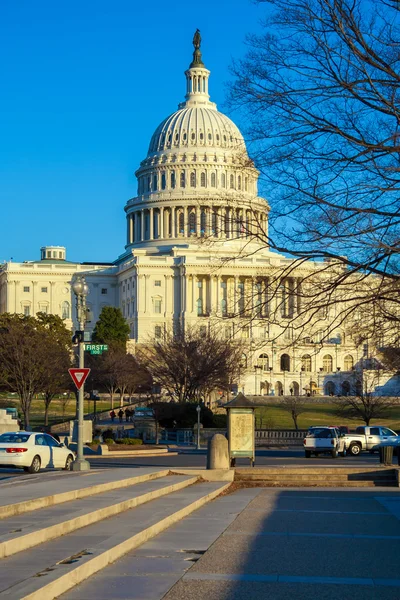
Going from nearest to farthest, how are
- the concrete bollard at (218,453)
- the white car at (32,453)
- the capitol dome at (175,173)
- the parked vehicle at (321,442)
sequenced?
1. the concrete bollard at (218,453)
2. the white car at (32,453)
3. the parked vehicle at (321,442)
4. the capitol dome at (175,173)

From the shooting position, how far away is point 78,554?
12.1m

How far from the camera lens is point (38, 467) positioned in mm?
33406

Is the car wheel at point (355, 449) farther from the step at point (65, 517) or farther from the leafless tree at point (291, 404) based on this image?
the leafless tree at point (291, 404)

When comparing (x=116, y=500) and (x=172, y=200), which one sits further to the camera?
(x=172, y=200)

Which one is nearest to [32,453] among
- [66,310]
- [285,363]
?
[285,363]

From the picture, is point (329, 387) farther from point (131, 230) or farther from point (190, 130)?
point (190, 130)

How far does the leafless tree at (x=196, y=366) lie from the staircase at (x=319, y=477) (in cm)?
4860

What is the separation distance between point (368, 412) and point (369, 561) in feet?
210

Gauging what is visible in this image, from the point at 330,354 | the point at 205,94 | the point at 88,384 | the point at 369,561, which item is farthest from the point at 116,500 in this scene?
the point at 205,94

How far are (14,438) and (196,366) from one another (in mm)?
48261

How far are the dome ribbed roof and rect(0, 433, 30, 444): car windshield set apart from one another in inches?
5834

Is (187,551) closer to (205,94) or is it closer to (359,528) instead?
(359,528)

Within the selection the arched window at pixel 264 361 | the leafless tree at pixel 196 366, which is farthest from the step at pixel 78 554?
the arched window at pixel 264 361

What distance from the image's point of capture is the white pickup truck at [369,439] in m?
55.2
